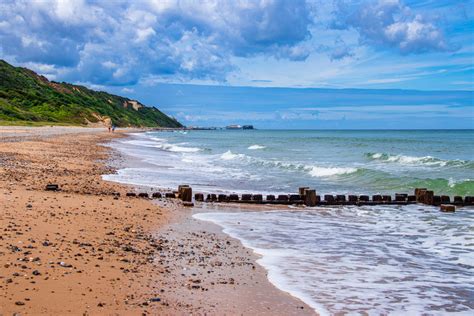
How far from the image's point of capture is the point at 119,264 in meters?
7.65

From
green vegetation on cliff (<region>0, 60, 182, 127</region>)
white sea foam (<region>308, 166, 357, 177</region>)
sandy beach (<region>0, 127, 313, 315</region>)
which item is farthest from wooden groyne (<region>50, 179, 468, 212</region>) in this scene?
green vegetation on cliff (<region>0, 60, 182, 127</region>)

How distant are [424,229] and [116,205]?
7.43 m

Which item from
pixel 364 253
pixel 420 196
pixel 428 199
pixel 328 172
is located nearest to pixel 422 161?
pixel 328 172

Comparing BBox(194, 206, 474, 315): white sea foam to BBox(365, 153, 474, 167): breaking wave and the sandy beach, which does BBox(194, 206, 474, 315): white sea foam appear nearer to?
the sandy beach

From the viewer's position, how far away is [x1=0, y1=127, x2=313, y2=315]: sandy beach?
6043 mm

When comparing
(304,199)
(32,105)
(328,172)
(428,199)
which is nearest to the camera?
(304,199)

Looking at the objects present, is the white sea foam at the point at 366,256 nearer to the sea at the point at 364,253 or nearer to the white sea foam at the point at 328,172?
the sea at the point at 364,253

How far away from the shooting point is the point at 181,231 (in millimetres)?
10906

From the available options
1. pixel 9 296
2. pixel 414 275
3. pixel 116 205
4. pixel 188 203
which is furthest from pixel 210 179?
pixel 9 296

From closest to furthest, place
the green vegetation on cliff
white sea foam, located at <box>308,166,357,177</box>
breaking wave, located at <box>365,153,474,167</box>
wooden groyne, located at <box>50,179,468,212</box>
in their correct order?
wooden groyne, located at <box>50,179,468,212</box> → white sea foam, located at <box>308,166,357,177</box> → breaking wave, located at <box>365,153,474,167</box> → the green vegetation on cliff

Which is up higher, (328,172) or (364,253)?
(328,172)

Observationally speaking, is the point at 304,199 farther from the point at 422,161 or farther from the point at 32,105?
the point at 32,105

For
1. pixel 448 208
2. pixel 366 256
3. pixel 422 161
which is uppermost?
pixel 422 161

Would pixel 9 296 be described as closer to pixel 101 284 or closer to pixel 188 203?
pixel 101 284
